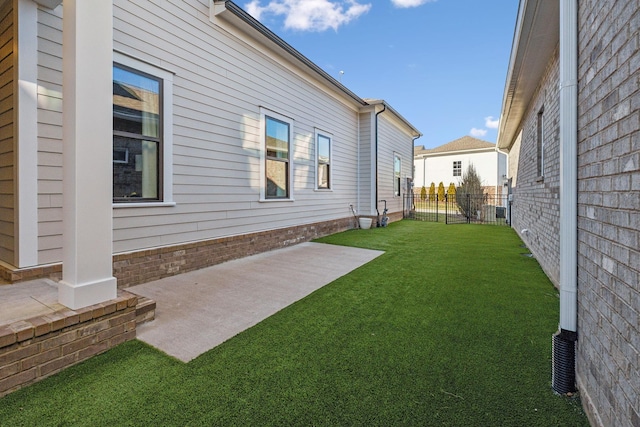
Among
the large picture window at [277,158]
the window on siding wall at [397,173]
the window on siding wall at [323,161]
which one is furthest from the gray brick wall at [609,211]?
the window on siding wall at [397,173]

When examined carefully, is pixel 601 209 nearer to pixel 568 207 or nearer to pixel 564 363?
pixel 568 207

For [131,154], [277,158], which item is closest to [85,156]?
[131,154]

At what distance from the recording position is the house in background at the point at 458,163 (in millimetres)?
26008

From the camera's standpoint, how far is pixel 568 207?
2016 millimetres

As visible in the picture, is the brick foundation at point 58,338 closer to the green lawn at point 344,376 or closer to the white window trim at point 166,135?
the green lawn at point 344,376

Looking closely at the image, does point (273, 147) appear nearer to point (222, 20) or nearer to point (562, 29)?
point (222, 20)

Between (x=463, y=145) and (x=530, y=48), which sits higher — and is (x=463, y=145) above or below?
above

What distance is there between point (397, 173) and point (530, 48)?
9.50 m

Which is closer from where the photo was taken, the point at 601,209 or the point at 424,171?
the point at 601,209

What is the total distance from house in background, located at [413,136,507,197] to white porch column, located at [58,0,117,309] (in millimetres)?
24681

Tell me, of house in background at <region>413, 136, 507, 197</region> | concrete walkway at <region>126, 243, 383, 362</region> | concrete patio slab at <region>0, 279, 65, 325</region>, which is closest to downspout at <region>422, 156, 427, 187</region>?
house in background at <region>413, 136, 507, 197</region>

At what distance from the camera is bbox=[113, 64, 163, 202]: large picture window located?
156 inches

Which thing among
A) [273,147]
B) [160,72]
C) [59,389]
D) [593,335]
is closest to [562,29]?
[593,335]

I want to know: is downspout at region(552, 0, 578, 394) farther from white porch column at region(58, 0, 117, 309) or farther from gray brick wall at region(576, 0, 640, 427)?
white porch column at region(58, 0, 117, 309)
